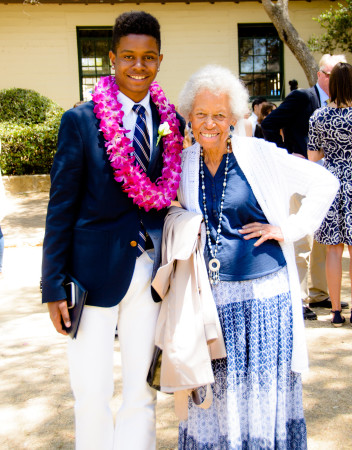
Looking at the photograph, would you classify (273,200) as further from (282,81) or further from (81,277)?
(282,81)

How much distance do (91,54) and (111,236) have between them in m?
13.1

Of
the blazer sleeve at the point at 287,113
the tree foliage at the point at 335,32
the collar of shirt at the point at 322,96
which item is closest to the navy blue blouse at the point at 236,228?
the blazer sleeve at the point at 287,113

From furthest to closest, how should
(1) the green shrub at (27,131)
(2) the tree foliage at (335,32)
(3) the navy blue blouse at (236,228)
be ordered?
1. (2) the tree foliage at (335,32)
2. (1) the green shrub at (27,131)
3. (3) the navy blue blouse at (236,228)

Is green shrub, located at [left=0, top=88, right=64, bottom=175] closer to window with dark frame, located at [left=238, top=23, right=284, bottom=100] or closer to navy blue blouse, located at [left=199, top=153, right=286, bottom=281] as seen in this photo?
window with dark frame, located at [left=238, top=23, right=284, bottom=100]

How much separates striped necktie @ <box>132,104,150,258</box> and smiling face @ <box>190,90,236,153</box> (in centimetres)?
27

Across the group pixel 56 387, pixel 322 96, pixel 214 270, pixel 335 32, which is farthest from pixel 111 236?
pixel 335 32

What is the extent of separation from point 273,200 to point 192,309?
696 millimetres

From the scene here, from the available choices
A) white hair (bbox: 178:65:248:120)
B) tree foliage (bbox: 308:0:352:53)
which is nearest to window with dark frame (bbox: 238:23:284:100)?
tree foliage (bbox: 308:0:352:53)

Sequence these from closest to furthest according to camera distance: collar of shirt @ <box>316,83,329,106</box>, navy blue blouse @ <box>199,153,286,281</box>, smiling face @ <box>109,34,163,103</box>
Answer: smiling face @ <box>109,34,163,103</box> → navy blue blouse @ <box>199,153,286,281</box> → collar of shirt @ <box>316,83,329,106</box>

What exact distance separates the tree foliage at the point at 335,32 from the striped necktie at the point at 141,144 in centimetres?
1145

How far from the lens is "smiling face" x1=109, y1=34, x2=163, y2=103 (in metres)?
2.54

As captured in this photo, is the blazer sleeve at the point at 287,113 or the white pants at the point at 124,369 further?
the blazer sleeve at the point at 287,113

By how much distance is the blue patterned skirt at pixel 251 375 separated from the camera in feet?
8.65

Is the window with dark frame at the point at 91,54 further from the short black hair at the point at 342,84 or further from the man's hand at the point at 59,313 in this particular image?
the man's hand at the point at 59,313
